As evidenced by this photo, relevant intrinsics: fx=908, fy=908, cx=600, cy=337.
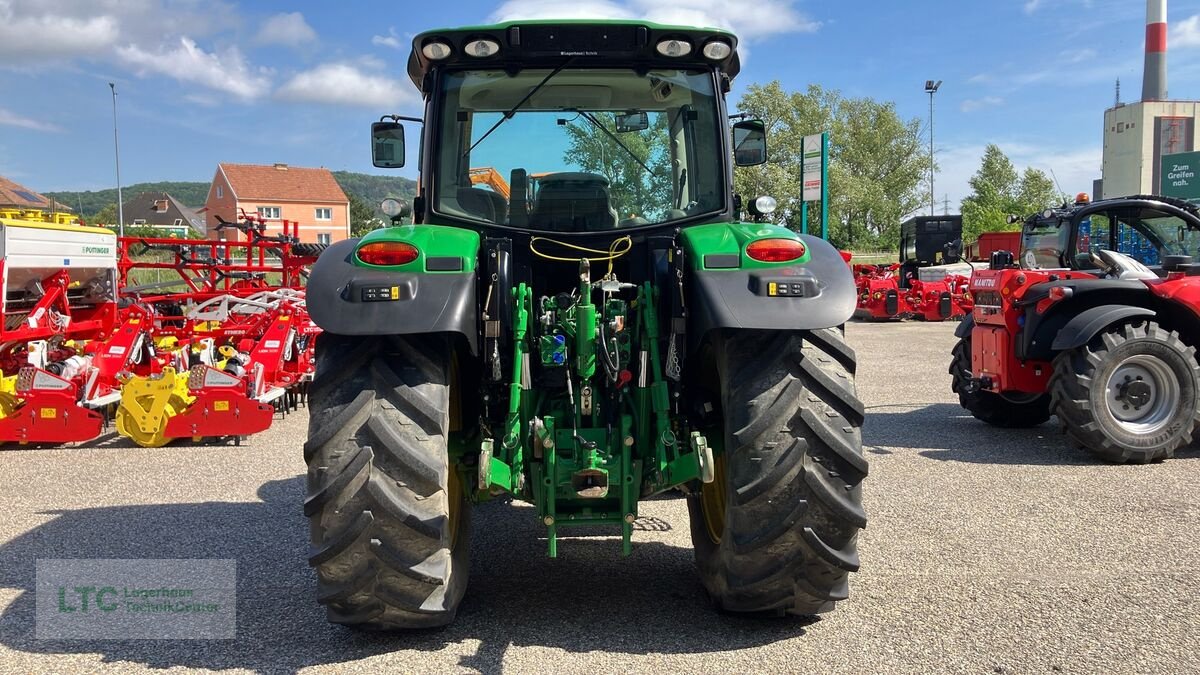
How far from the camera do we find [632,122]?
3.99 m

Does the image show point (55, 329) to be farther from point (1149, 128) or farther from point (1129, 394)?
point (1149, 128)

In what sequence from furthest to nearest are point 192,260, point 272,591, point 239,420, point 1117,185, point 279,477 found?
point 1117,185 < point 192,260 < point 239,420 < point 279,477 < point 272,591

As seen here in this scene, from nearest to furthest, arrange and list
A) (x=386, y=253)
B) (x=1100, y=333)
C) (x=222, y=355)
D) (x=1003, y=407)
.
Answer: (x=386, y=253) < (x=1100, y=333) < (x=1003, y=407) < (x=222, y=355)

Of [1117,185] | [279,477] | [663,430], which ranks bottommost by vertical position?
[279,477]

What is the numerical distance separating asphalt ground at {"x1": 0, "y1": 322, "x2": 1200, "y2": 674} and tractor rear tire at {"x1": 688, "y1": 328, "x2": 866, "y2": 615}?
10.2 inches

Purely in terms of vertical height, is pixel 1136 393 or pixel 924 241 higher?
pixel 924 241

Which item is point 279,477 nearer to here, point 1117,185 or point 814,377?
point 814,377

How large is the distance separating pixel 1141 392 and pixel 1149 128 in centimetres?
6506

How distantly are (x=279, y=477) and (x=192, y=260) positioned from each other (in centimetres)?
636

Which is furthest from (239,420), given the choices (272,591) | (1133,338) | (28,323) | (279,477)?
(1133,338)

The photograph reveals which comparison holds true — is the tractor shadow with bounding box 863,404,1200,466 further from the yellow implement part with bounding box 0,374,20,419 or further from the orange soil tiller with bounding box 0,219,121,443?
the yellow implement part with bounding box 0,374,20,419

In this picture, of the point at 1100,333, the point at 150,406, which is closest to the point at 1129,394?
the point at 1100,333

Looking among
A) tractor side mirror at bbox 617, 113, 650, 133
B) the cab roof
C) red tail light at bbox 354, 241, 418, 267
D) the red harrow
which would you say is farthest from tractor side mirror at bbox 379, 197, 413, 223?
the red harrow

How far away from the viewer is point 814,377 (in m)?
3.18
